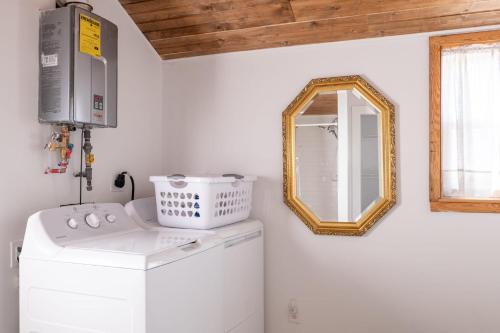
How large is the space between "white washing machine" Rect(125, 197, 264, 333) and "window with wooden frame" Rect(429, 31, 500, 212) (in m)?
1.01

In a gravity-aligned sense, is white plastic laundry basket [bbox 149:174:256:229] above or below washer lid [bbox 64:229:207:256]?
above

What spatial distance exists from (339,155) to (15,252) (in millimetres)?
1704

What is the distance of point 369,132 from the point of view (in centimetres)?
244

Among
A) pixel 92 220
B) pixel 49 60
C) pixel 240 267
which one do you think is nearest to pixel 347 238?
pixel 240 267

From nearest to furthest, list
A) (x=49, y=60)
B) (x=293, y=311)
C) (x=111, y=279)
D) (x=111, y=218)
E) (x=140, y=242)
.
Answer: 1. (x=111, y=279)
2. (x=140, y=242)
3. (x=49, y=60)
4. (x=111, y=218)
5. (x=293, y=311)

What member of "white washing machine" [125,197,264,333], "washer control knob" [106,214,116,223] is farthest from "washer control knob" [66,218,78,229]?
"white washing machine" [125,197,264,333]

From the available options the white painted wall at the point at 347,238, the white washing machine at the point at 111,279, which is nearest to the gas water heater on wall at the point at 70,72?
the white washing machine at the point at 111,279

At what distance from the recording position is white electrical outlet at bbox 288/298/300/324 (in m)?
2.58

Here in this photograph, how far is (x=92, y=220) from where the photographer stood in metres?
2.00

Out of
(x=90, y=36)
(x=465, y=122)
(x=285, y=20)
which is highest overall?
(x=285, y=20)

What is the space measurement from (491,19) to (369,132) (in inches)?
32.2

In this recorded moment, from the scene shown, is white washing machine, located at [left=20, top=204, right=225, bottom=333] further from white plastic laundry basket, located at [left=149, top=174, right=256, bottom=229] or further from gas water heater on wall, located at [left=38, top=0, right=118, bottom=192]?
gas water heater on wall, located at [left=38, top=0, right=118, bottom=192]

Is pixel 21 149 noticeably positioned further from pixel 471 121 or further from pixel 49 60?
pixel 471 121

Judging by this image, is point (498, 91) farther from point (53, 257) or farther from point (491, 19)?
point (53, 257)
